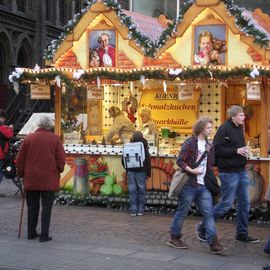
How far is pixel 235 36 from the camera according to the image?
1115cm

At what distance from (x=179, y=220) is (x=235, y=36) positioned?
4.47 m

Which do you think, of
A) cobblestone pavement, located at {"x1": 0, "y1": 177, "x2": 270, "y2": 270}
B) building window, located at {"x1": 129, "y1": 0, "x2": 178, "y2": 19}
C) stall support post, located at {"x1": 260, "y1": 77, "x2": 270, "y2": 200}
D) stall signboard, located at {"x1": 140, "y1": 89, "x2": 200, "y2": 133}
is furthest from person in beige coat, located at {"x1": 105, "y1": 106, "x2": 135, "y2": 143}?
building window, located at {"x1": 129, "y1": 0, "x2": 178, "y2": 19}

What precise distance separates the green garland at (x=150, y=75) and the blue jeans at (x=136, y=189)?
178 cm

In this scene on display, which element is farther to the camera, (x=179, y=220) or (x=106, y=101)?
(x=106, y=101)

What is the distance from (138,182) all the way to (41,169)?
2948mm

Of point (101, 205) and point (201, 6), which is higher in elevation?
point (201, 6)

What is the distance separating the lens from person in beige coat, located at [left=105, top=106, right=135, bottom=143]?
12.5 m

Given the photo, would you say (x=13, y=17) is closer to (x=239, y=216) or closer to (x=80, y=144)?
(x=80, y=144)

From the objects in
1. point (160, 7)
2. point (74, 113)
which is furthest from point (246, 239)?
point (160, 7)

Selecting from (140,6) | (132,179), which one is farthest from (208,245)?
(140,6)

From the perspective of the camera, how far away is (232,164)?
8117 mm

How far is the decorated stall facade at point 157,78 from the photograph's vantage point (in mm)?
10906

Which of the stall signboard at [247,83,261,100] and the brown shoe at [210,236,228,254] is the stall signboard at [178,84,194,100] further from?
the brown shoe at [210,236,228,254]

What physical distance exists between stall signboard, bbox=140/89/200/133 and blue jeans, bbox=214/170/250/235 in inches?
189
